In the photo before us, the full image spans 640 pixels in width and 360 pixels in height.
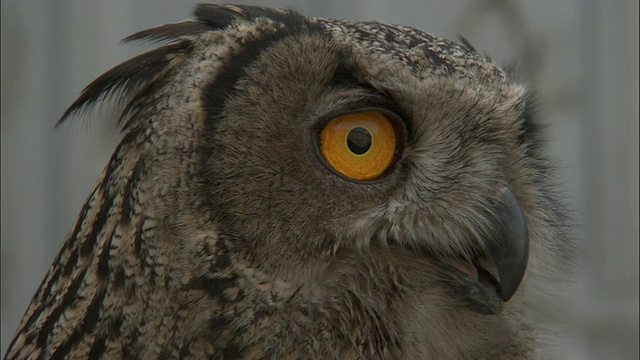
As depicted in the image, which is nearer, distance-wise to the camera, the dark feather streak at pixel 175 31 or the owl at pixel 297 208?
the owl at pixel 297 208

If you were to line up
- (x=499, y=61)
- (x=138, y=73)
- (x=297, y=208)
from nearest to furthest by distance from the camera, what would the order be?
(x=297, y=208), (x=138, y=73), (x=499, y=61)

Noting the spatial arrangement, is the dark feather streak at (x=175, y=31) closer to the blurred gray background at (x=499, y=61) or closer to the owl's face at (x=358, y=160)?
the owl's face at (x=358, y=160)

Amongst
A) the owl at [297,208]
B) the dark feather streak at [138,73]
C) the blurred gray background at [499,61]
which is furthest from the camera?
the blurred gray background at [499,61]

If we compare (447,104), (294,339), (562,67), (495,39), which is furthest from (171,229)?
(562,67)

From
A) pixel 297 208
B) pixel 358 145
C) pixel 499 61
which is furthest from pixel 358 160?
pixel 499 61

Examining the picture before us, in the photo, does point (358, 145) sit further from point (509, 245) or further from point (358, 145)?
point (509, 245)

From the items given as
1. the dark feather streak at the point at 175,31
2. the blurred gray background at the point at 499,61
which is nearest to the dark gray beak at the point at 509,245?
the dark feather streak at the point at 175,31

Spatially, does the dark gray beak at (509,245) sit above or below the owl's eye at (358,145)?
below

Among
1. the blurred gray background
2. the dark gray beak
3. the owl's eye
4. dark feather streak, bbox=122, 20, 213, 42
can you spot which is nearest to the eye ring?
the owl's eye
